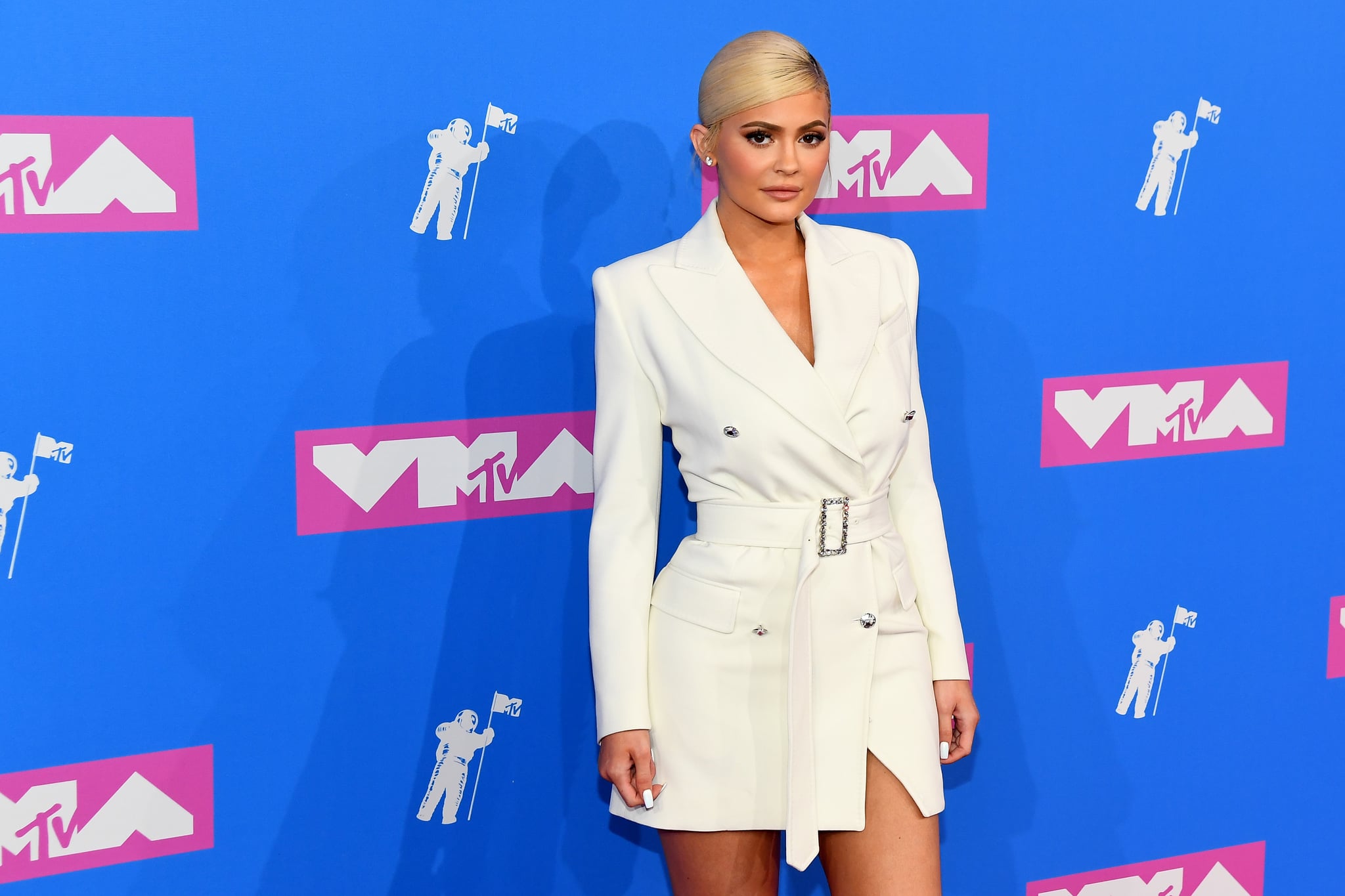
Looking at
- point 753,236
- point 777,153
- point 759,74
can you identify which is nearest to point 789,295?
point 753,236

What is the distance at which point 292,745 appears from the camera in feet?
7.48

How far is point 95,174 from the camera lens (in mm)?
2035

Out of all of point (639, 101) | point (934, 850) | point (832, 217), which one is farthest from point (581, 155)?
point (934, 850)

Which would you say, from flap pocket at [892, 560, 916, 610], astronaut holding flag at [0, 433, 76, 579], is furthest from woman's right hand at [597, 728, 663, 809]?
astronaut holding flag at [0, 433, 76, 579]

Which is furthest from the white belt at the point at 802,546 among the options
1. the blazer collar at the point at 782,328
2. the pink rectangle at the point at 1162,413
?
the pink rectangle at the point at 1162,413

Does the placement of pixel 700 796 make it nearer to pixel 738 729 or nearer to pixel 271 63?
pixel 738 729

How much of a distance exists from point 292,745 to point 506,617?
0.42 metres

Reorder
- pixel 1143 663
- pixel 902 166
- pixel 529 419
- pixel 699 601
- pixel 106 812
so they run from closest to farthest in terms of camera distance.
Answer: pixel 699 601 < pixel 106 812 < pixel 529 419 < pixel 902 166 < pixel 1143 663

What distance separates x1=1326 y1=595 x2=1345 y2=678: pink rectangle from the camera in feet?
9.42

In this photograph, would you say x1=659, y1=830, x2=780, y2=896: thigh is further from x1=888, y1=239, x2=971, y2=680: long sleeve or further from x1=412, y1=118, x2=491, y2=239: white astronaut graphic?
x1=412, y1=118, x2=491, y2=239: white astronaut graphic

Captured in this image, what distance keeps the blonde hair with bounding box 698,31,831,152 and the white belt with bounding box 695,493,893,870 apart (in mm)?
571

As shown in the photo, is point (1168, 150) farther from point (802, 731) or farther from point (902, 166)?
point (802, 731)

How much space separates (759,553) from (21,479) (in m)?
1.14

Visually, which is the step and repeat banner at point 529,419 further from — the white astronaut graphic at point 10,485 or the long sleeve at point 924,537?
the long sleeve at point 924,537
